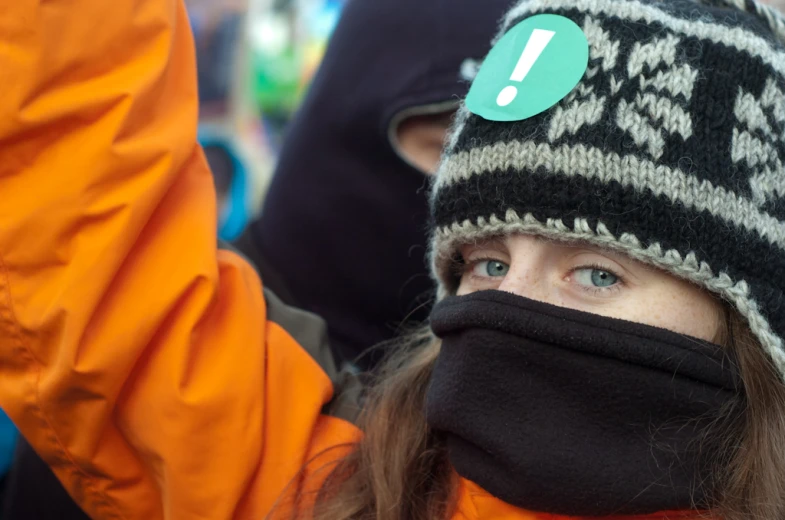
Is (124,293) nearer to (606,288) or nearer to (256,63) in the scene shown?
(606,288)

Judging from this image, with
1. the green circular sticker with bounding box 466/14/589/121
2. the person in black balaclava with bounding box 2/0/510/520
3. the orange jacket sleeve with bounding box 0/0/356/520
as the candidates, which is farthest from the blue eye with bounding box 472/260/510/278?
the person in black balaclava with bounding box 2/0/510/520

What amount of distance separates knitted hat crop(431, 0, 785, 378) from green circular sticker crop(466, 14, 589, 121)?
18 mm

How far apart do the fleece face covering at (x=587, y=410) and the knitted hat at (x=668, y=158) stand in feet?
0.41

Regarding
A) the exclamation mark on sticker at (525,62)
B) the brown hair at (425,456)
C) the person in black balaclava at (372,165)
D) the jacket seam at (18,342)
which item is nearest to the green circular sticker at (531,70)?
the exclamation mark on sticker at (525,62)

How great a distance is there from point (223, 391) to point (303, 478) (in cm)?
24

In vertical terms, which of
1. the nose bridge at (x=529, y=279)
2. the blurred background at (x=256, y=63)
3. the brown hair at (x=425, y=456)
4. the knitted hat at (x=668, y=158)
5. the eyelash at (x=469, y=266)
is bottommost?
the blurred background at (x=256, y=63)

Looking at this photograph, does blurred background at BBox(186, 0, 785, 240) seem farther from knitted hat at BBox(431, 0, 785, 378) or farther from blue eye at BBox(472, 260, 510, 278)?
knitted hat at BBox(431, 0, 785, 378)

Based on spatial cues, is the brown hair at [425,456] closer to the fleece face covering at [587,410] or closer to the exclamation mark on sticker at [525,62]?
the fleece face covering at [587,410]

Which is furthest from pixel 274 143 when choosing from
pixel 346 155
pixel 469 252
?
pixel 469 252

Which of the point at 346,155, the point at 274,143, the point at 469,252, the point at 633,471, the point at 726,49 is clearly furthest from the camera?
the point at 274,143

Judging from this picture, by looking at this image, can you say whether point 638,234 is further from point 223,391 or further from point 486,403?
point 223,391

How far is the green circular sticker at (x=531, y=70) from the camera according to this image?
Answer: 1.26m

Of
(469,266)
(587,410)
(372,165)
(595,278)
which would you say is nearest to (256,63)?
(372,165)

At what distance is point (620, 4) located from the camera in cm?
129
